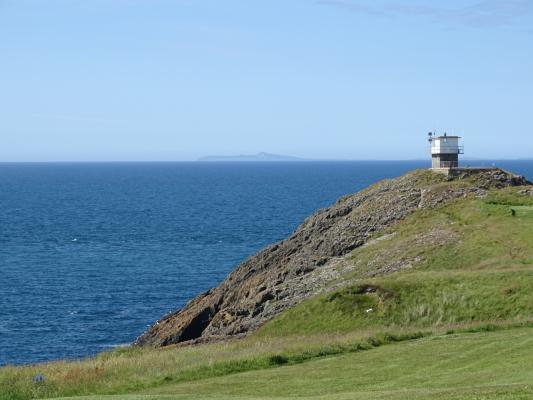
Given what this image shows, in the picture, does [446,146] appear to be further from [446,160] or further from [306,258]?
[306,258]

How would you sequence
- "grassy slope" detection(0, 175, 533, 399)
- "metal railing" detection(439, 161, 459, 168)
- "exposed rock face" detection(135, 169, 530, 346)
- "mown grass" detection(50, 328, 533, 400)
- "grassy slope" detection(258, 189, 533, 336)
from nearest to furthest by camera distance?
"mown grass" detection(50, 328, 533, 400)
"grassy slope" detection(0, 175, 533, 399)
"grassy slope" detection(258, 189, 533, 336)
"exposed rock face" detection(135, 169, 530, 346)
"metal railing" detection(439, 161, 459, 168)

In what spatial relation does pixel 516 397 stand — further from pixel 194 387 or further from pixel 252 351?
pixel 252 351

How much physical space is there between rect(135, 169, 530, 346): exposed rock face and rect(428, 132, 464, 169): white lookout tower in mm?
1557

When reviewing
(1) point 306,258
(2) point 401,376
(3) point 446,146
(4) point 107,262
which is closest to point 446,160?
(3) point 446,146

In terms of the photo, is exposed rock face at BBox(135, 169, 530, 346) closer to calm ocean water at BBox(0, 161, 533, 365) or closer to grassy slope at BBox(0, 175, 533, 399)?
grassy slope at BBox(0, 175, 533, 399)

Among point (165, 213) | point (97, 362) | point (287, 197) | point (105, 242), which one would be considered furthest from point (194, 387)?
point (287, 197)

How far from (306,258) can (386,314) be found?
49.1ft

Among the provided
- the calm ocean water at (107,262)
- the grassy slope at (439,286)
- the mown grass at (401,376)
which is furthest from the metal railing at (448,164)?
the mown grass at (401,376)

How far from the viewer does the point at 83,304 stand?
6788 cm

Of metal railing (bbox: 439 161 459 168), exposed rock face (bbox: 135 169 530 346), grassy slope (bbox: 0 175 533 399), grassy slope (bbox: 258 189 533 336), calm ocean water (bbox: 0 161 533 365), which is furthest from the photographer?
metal railing (bbox: 439 161 459 168)

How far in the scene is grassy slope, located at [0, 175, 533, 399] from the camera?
3372 cm

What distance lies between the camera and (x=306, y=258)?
57.5 metres

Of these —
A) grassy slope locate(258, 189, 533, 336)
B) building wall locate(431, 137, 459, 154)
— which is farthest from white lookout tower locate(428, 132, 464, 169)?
grassy slope locate(258, 189, 533, 336)

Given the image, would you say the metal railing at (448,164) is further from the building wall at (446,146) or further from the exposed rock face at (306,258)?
the exposed rock face at (306,258)
